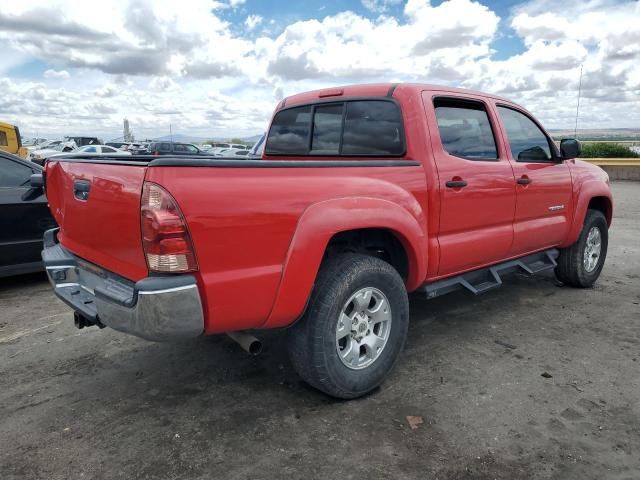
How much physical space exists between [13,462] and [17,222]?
11.5 feet

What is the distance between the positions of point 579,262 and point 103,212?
4.59 meters

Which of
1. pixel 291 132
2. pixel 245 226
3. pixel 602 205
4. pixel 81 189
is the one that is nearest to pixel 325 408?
pixel 245 226

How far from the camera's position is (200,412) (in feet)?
9.57

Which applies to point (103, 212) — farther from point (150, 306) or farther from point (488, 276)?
point (488, 276)

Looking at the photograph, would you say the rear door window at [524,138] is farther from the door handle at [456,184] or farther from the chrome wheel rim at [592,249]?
the chrome wheel rim at [592,249]

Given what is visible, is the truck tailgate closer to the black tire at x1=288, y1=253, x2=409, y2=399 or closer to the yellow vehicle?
the black tire at x1=288, y1=253, x2=409, y2=399

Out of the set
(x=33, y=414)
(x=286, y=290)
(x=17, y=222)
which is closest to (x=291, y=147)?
(x=286, y=290)

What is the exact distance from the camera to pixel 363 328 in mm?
3059

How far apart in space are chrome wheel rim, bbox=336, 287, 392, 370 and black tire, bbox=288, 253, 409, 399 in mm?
34

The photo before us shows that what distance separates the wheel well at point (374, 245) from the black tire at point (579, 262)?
2.69 meters

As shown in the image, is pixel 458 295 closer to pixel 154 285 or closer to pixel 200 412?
pixel 200 412

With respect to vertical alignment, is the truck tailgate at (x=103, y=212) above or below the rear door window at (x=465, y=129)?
below

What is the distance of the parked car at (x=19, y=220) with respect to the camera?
5.23 meters

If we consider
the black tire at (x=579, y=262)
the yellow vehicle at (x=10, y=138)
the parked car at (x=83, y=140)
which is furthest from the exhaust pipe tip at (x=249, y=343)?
the parked car at (x=83, y=140)
